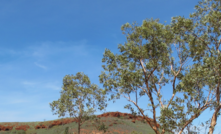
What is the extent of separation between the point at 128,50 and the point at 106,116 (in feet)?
160

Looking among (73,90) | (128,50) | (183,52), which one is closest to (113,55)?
(128,50)

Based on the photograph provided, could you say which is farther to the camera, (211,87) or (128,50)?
(128,50)

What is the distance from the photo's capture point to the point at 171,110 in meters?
18.4

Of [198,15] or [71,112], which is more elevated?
[198,15]

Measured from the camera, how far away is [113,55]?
23328 mm

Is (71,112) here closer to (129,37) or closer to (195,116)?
(129,37)

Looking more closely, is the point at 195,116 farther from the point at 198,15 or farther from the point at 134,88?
the point at 198,15

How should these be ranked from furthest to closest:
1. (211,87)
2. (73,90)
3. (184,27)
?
1. (73,90)
2. (184,27)
3. (211,87)

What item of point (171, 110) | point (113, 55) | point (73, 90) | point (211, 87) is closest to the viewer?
point (171, 110)

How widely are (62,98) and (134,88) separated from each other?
18.6m

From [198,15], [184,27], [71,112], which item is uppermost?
[198,15]

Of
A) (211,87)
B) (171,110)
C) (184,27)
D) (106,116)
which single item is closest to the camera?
(171,110)

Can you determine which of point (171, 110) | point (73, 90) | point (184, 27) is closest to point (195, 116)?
point (171, 110)

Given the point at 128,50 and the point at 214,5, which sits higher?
the point at 214,5
